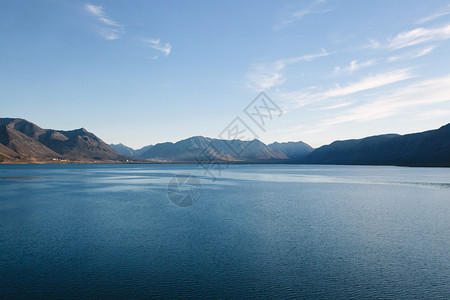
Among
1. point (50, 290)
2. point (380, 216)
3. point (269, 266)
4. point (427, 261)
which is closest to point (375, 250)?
point (427, 261)

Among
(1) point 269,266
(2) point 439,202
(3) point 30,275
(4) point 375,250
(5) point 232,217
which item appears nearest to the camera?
(3) point 30,275

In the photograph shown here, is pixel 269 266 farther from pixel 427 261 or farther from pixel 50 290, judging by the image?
pixel 50 290

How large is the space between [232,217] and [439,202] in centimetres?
3556

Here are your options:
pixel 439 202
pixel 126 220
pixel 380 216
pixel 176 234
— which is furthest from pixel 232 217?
pixel 439 202

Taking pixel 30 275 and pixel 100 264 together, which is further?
pixel 100 264

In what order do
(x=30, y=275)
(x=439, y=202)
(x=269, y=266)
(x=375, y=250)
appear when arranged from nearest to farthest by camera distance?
(x=30, y=275)
(x=269, y=266)
(x=375, y=250)
(x=439, y=202)

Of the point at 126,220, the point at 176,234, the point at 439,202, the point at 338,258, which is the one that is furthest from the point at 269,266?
the point at 439,202

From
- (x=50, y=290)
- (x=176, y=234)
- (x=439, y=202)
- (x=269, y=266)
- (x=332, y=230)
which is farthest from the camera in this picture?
(x=439, y=202)

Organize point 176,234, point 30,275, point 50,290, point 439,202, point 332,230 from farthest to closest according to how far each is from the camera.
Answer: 1. point 439,202
2. point 332,230
3. point 176,234
4. point 30,275
5. point 50,290

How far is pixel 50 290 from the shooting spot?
1488 centimetres

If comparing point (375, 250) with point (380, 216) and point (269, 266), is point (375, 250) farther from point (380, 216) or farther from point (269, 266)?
point (380, 216)

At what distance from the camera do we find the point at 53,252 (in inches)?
820

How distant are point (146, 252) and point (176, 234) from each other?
5.41 metres

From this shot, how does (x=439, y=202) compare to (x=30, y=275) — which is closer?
(x=30, y=275)
